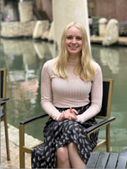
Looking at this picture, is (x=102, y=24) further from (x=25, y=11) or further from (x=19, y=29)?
(x=25, y=11)

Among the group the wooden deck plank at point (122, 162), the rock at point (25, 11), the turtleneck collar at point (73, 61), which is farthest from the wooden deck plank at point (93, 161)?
→ the rock at point (25, 11)

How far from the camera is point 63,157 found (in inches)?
74.0

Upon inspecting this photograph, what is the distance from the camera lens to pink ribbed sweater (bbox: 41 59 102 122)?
2.20 m

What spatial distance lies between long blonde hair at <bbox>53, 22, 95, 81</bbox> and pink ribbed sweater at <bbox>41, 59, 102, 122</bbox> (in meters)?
0.04

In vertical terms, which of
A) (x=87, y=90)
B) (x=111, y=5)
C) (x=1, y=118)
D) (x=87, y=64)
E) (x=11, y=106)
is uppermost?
(x=111, y=5)

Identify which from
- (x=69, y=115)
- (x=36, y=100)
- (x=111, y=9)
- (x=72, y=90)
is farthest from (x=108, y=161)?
(x=111, y=9)

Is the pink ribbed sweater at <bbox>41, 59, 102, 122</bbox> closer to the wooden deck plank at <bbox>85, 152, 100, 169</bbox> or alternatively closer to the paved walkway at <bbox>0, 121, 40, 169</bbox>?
the wooden deck plank at <bbox>85, 152, 100, 169</bbox>

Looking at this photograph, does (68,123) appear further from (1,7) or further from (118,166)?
(1,7)

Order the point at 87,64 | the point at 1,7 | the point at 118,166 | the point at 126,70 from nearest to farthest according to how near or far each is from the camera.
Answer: the point at 118,166
the point at 87,64
the point at 126,70
the point at 1,7

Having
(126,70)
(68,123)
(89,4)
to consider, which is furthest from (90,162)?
(89,4)

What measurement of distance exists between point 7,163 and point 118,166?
65.8 inches

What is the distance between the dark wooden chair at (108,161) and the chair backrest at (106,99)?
87 centimetres

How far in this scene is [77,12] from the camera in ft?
15.6

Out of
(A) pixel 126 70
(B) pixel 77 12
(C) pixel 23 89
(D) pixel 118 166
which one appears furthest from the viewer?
(A) pixel 126 70
